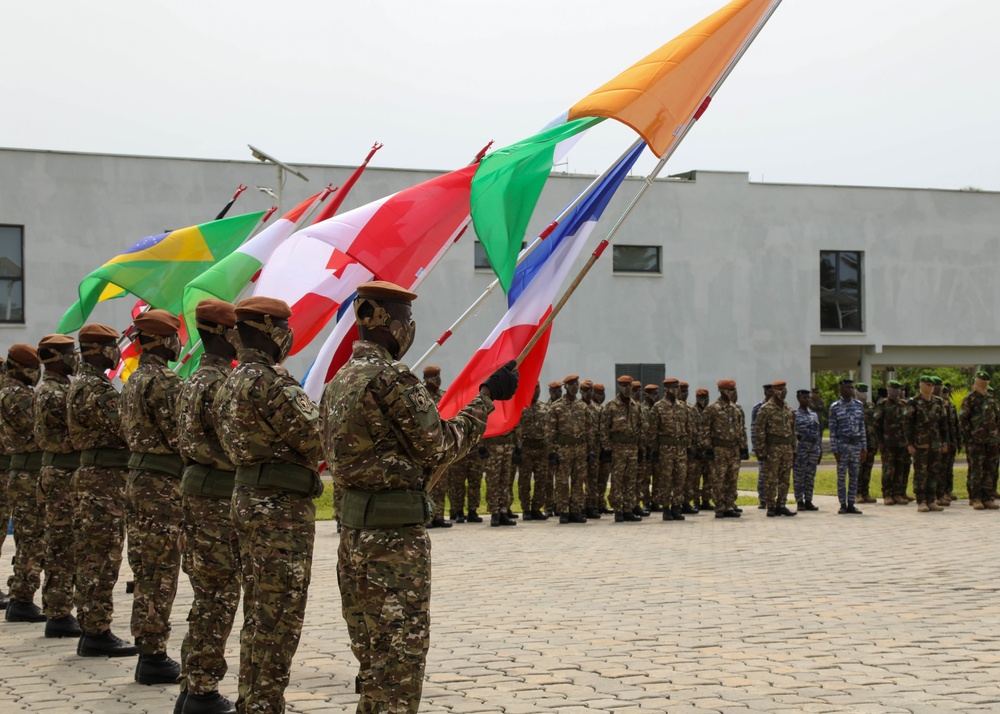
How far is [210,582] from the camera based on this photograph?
6.46 metres

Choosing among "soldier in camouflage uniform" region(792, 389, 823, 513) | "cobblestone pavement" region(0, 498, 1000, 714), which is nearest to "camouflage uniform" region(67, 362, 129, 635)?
"cobblestone pavement" region(0, 498, 1000, 714)

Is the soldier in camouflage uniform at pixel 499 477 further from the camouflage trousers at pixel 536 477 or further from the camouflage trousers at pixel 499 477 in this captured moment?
the camouflage trousers at pixel 536 477

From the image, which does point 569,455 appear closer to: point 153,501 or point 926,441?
point 926,441

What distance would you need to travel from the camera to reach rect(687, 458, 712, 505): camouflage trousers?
18.1 metres

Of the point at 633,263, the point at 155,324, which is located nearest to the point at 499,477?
the point at 155,324

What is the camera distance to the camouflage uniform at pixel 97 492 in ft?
26.2

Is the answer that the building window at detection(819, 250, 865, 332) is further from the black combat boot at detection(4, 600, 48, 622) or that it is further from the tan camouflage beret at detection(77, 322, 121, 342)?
the tan camouflage beret at detection(77, 322, 121, 342)

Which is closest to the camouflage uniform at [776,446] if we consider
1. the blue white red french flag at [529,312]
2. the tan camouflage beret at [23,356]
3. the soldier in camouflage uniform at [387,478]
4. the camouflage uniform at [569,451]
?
the camouflage uniform at [569,451]

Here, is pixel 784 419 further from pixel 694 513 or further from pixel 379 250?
pixel 379 250

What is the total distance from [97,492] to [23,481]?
2242 millimetres

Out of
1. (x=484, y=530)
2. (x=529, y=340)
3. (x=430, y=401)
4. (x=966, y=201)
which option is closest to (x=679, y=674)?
(x=529, y=340)

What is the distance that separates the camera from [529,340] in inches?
282

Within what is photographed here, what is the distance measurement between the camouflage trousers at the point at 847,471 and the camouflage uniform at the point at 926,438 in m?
1.08

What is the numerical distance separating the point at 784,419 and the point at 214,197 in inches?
651
